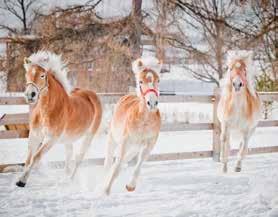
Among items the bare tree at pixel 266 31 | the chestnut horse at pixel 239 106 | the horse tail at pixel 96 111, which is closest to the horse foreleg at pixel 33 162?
the horse tail at pixel 96 111

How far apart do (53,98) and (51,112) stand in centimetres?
13

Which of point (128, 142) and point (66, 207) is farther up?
point (128, 142)

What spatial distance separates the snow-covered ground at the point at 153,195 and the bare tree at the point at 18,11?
1.98m

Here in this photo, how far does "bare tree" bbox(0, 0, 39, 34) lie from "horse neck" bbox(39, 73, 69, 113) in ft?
5.46

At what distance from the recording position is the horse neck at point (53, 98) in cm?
327

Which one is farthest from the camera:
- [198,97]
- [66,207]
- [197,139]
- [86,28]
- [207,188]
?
[197,139]

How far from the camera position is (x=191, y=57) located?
7082 millimetres

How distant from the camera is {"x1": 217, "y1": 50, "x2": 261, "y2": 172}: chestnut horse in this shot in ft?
13.8

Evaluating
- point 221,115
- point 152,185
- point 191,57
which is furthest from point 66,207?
point 191,57

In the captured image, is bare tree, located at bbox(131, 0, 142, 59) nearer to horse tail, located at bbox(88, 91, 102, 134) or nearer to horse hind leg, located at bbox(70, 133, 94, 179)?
horse tail, located at bbox(88, 91, 102, 134)

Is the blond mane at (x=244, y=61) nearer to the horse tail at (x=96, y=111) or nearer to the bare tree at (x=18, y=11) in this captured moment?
the horse tail at (x=96, y=111)

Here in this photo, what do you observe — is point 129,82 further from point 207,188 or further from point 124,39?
point 207,188

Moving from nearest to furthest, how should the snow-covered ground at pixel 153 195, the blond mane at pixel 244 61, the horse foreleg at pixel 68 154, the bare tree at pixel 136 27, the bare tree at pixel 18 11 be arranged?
the snow-covered ground at pixel 153 195 → the horse foreleg at pixel 68 154 → the blond mane at pixel 244 61 → the bare tree at pixel 18 11 → the bare tree at pixel 136 27

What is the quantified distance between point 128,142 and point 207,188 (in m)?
0.81
